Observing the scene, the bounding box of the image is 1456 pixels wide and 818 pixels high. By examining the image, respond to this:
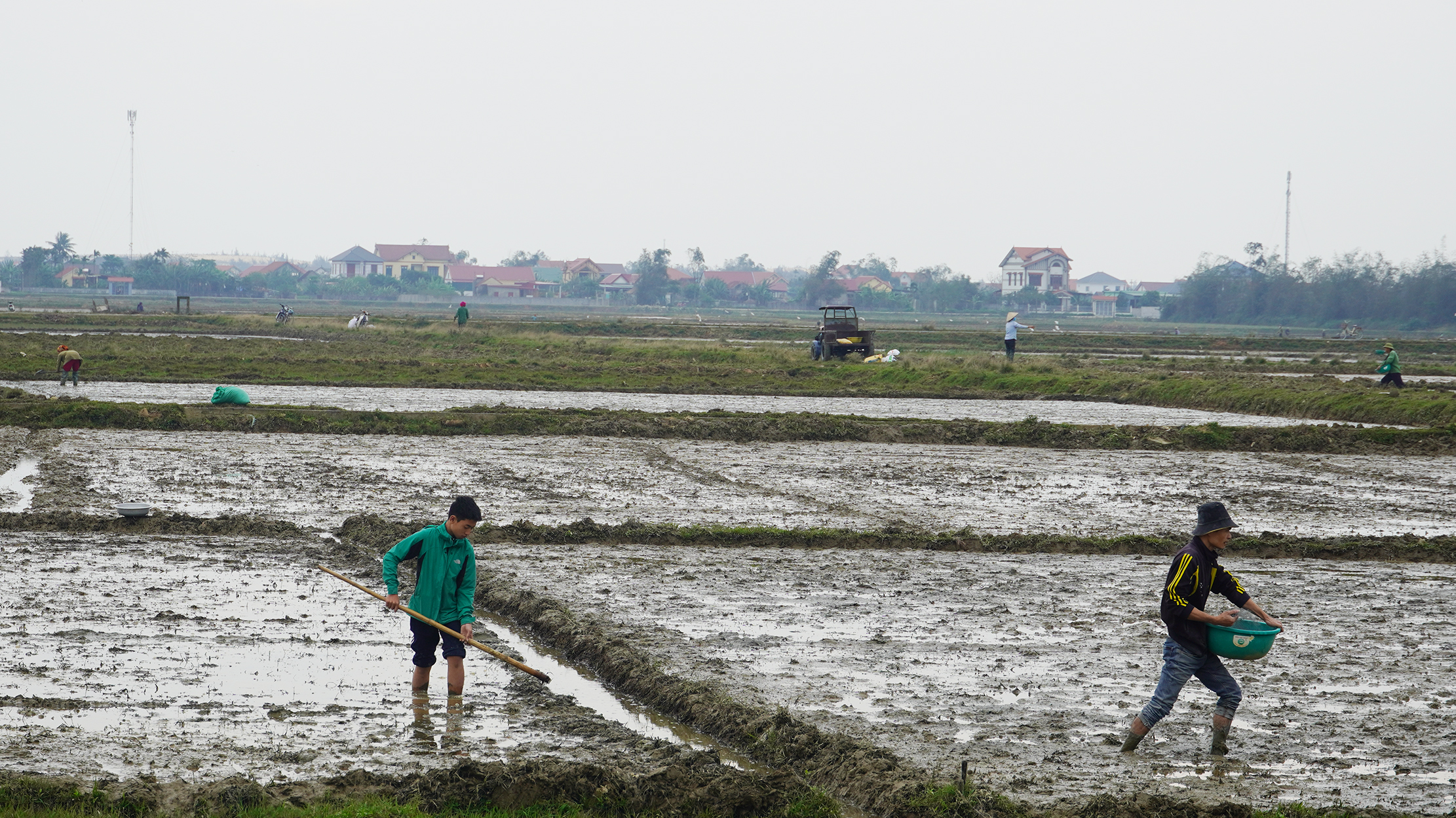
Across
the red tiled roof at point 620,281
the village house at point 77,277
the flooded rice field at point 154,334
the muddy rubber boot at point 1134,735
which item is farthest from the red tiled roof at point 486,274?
the muddy rubber boot at point 1134,735

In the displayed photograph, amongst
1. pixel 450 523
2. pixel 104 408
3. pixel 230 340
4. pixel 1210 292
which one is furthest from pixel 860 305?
pixel 450 523

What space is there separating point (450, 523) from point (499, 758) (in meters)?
1.58

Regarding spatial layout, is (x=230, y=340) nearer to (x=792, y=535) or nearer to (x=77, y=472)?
(x=77, y=472)

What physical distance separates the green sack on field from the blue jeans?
827 inches

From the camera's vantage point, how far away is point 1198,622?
7.07m

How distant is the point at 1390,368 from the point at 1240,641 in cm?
2874

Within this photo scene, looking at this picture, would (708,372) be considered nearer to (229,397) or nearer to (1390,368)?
(229,397)

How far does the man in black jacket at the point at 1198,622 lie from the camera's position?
698cm

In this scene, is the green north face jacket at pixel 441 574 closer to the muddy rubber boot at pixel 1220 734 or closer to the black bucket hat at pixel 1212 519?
the black bucket hat at pixel 1212 519

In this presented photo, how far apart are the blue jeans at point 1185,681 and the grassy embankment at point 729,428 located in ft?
53.1

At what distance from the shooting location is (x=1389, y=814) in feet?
20.2

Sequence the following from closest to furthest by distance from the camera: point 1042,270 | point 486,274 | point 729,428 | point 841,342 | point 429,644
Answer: point 429,644 → point 729,428 → point 841,342 → point 1042,270 → point 486,274

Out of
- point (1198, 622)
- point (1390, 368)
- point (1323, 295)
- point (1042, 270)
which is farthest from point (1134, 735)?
point (1042, 270)

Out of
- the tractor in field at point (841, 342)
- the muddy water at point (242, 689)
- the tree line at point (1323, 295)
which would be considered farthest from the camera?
the tree line at point (1323, 295)
